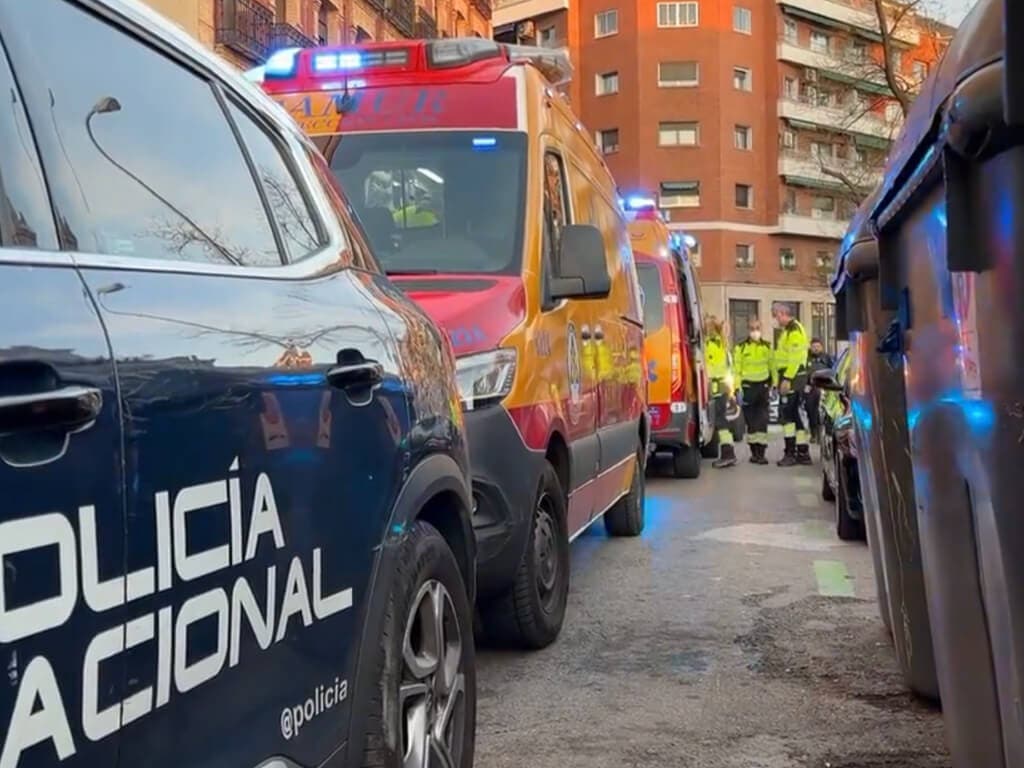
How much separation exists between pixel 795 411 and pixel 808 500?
450cm

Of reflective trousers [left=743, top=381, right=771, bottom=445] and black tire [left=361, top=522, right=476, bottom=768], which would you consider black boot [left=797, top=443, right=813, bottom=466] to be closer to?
reflective trousers [left=743, top=381, right=771, bottom=445]

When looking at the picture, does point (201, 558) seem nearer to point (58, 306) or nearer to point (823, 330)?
point (58, 306)

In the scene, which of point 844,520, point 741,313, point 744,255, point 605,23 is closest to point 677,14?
point 605,23

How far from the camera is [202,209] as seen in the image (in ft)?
7.52

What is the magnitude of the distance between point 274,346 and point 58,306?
684 millimetres

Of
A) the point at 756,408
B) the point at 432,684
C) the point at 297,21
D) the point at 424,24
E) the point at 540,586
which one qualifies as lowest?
the point at 540,586

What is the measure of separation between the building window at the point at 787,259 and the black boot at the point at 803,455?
3995cm

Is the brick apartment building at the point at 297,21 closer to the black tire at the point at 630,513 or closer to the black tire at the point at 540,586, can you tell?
the black tire at the point at 630,513

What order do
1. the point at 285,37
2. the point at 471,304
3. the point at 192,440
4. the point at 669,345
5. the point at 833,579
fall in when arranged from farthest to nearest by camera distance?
the point at 285,37, the point at 669,345, the point at 833,579, the point at 471,304, the point at 192,440

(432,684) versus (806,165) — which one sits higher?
(806,165)

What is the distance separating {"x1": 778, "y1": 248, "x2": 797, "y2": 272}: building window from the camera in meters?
53.8

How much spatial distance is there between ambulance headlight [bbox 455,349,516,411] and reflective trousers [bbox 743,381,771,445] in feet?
35.0

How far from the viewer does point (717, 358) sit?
17.1m

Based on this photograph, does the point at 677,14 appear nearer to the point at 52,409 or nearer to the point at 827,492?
the point at 827,492
